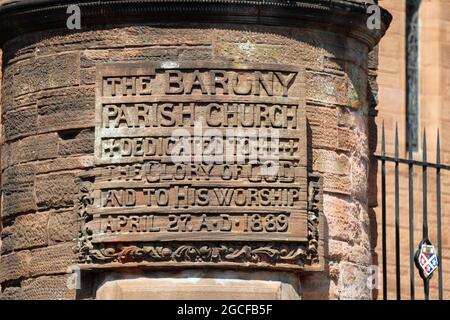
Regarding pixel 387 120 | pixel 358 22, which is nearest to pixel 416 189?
pixel 387 120

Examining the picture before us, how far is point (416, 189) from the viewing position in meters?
19.1

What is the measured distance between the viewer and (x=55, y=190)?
10945 mm

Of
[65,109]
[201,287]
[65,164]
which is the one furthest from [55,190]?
[201,287]

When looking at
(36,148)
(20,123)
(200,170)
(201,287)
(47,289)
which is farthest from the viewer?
(20,123)

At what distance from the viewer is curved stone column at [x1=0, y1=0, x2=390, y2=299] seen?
34.7 ft

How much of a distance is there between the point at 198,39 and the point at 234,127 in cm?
57

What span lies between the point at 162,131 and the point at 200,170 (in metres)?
0.30

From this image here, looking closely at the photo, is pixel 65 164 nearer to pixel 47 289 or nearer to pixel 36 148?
pixel 36 148

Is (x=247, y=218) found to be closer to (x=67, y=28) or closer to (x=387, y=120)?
(x=67, y=28)

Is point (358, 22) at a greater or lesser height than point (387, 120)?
lesser

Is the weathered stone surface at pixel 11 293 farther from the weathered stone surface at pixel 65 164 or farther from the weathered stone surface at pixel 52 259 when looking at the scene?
the weathered stone surface at pixel 65 164

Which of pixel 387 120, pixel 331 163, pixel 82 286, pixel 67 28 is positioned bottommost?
pixel 82 286

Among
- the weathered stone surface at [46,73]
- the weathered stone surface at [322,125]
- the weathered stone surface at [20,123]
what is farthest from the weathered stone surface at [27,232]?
the weathered stone surface at [322,125]

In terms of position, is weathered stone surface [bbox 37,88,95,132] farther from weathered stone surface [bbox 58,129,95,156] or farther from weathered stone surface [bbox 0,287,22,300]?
weathered stone surface [bbox 0,287,22,300]
